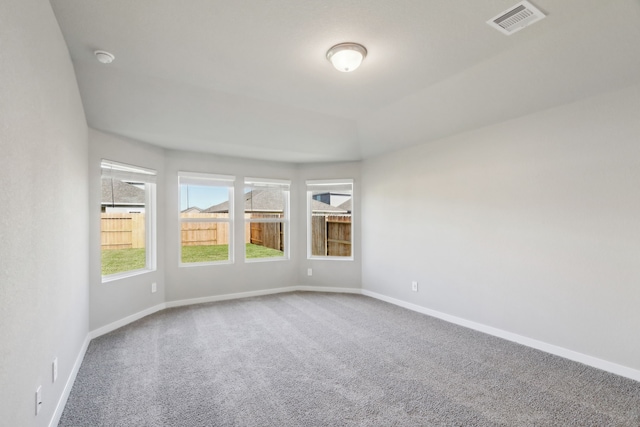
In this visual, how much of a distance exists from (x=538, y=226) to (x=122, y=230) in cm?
464

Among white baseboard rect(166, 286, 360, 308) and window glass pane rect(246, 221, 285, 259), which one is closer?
white baseboard rect(166, 286, 360, 308)

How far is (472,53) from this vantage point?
2451 mm

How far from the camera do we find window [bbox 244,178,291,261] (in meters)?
5.04

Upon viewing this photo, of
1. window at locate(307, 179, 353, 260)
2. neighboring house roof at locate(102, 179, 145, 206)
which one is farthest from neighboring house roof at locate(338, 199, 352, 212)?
neighboring house roof at locate(102, 179, 145, 206)

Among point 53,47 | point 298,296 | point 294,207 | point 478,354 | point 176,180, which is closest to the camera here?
point 53,47

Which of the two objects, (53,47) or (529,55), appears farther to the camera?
(529,55)

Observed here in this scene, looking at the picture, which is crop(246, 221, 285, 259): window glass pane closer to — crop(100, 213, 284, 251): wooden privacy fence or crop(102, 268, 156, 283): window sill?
crop(100, 213, 284, 251): wooden privacy fence

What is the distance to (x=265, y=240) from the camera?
528 centimetres

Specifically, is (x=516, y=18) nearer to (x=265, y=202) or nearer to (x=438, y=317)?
(x=438, y=317)

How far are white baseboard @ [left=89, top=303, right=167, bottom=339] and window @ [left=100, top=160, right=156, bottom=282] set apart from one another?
0.51m

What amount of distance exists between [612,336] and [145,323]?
15.2 ft

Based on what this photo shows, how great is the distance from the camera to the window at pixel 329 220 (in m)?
5.27

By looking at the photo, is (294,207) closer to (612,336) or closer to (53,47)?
(53,47)

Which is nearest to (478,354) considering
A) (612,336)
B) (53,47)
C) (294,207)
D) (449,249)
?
(612,336)
